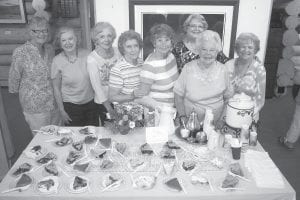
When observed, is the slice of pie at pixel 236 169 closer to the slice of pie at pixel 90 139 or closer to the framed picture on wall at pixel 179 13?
the slice of pie at pixel 90 139

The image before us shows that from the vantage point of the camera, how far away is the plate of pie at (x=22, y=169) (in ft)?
5.65

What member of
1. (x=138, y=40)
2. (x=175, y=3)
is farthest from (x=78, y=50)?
(x=175, y=3)

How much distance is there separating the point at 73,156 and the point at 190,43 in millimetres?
1398

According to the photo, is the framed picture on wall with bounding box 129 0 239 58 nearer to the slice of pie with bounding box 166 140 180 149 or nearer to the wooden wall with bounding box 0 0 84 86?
the slice of pie with bounding box 166 140 180 149

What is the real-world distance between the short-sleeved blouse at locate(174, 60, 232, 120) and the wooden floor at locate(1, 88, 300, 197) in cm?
127

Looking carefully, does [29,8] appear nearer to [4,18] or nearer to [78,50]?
[4,18]

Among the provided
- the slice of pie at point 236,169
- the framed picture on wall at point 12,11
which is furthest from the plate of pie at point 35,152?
the framed picture on wall at point 12,11

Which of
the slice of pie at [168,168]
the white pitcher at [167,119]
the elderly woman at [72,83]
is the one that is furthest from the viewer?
the elderly woman at [72,83]

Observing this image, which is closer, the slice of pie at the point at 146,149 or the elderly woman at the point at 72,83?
the slice of pie at the point at 146,149

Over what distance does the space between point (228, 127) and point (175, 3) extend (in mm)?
1649

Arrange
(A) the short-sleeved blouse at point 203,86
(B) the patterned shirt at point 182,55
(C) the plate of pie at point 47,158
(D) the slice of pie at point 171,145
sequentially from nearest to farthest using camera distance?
(C) the plate of pie at point 47,158
(D) the slice of pie at point 171,145
(A) the short-sleeved blouse at point 203,86
(B) the patterned shirt at point 182,55

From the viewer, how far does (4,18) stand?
5.19 metres

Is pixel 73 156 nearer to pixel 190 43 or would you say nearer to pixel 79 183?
pixel 79 183

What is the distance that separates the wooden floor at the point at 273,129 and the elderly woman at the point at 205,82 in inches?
50.7
